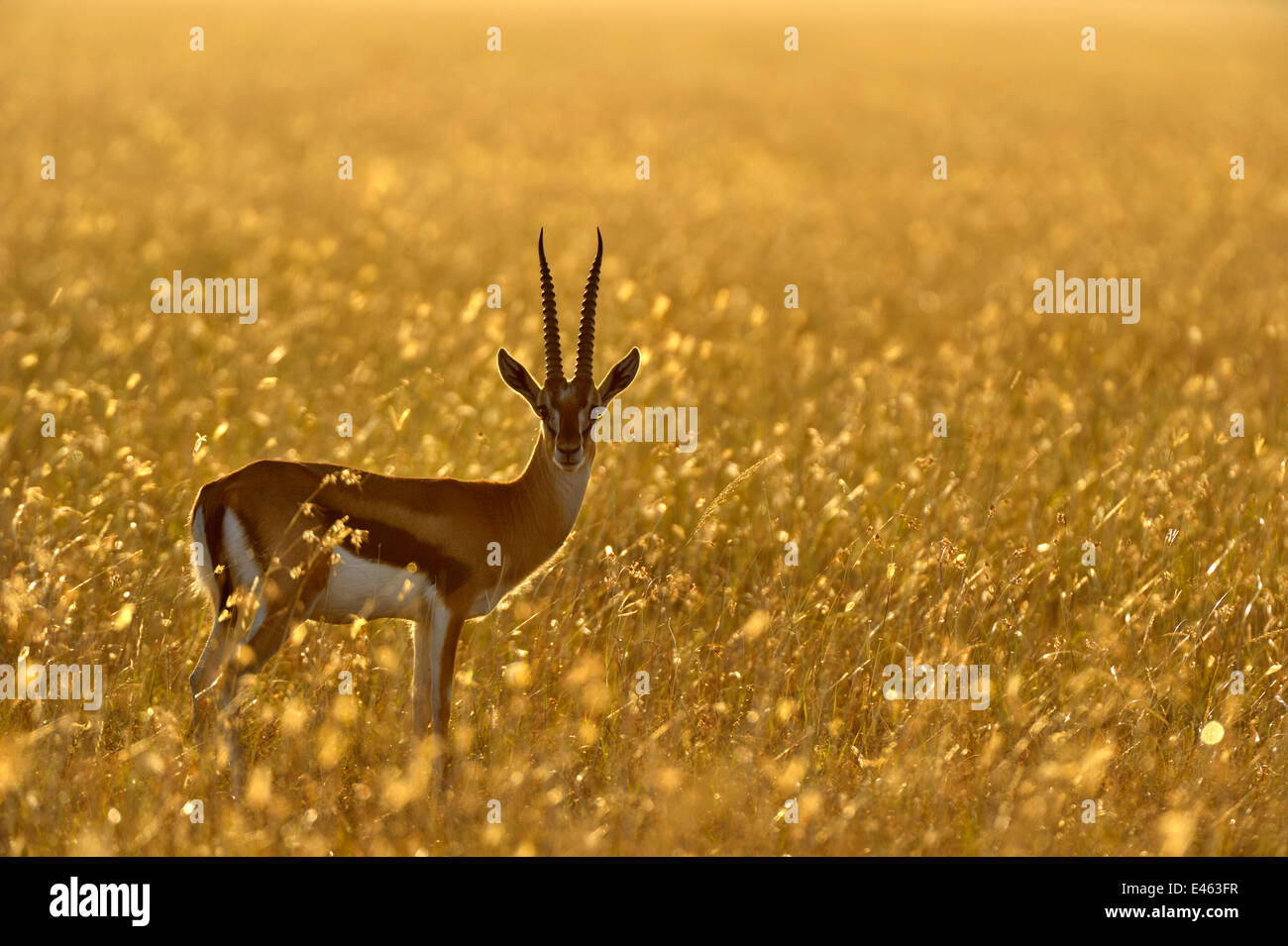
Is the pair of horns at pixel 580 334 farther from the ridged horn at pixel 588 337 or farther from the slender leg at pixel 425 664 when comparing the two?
the slender leg at pixel 425 664

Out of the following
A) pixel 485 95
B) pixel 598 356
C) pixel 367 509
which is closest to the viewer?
pixel 367 509

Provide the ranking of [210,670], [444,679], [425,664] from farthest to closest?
[425,664], [444,679], [210,670]

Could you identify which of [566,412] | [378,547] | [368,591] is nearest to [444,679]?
[368,591]

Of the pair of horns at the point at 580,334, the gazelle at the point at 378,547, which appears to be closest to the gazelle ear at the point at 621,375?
the gazelle at the point at 378,547

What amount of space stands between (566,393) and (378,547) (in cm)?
104

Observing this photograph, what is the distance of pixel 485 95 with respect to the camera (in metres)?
33.5

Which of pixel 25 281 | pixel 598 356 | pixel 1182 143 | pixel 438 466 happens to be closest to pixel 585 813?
pixel 438 466

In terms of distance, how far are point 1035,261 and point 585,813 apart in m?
13.6

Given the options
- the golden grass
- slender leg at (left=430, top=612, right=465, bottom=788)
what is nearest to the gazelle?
slender leg at (left=430, top=612, right=465, bottom=788)

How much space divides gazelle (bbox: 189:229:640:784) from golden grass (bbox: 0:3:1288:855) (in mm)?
242

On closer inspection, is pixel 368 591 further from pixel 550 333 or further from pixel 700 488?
pixel 700 488

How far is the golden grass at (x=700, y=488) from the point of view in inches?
231

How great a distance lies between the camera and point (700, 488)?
9195 millimetres

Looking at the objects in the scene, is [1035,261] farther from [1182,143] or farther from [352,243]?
[1182,143]
